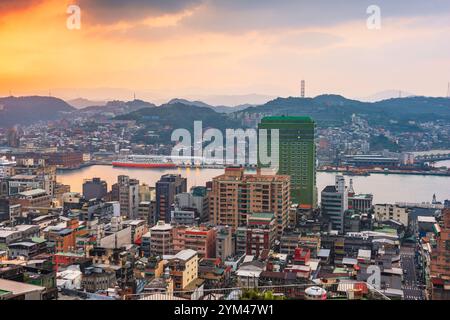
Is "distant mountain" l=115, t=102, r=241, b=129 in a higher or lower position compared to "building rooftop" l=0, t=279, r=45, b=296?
higher

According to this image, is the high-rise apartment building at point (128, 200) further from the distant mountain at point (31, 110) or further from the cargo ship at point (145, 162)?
the cargo ship at point (145, 162)

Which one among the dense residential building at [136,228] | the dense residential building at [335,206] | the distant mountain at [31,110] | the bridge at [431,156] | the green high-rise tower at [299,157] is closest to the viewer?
the dense residential building at [136,228]

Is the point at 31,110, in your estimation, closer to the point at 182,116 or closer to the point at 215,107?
the point at 182,116

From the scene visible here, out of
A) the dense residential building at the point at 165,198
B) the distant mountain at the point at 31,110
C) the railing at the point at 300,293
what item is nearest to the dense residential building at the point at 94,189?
the dense residential building at the point at 165,198

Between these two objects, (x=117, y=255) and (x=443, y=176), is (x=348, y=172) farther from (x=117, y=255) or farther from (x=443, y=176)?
(x=117, y=255)

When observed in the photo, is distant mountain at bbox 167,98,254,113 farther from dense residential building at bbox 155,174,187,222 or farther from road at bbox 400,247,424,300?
road at bbox 400,247,424,300

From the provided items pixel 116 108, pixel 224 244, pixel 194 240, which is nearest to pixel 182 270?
pixel 194 240

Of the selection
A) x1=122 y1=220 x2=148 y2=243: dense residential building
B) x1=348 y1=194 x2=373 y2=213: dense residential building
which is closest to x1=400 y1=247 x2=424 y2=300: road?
x1=348 y1=194 x2=373 y2=213: dense residential building
